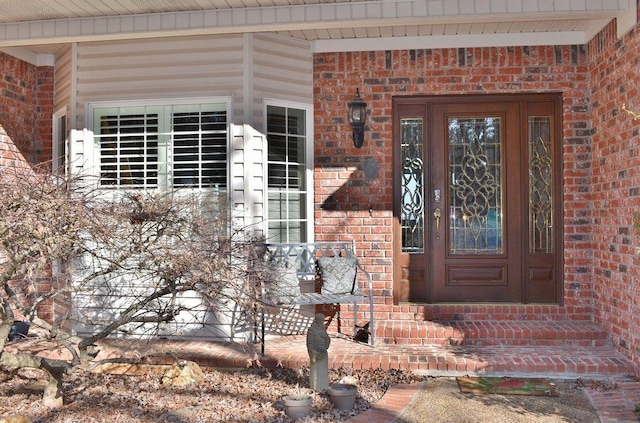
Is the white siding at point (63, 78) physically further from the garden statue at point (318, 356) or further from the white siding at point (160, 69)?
the garden statue at point (318, 356)

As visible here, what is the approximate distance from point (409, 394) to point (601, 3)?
135 inches

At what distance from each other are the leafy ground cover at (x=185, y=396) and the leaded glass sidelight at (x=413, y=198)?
1833 mm

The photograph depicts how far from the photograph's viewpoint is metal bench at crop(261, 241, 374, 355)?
5.61 meters

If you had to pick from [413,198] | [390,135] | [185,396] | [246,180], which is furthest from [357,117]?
[185,396]

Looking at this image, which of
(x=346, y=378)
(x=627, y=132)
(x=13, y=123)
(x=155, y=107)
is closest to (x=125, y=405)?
(x=346, y=378)

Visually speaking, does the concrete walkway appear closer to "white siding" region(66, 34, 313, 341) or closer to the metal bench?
the metal bench

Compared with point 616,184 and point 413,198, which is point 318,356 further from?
point 616,184

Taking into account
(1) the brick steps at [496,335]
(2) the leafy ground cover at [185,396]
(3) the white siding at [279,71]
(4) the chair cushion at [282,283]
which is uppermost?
(3) the white siding at [279,71]

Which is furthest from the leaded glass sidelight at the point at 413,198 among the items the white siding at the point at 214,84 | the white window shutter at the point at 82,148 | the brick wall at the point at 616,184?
the white window shutter at the point at 82,148

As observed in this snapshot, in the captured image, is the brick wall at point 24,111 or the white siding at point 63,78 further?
the brick wall at point 24,111

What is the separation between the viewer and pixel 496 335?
18.6 ft

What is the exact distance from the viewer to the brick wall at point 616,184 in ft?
16.1

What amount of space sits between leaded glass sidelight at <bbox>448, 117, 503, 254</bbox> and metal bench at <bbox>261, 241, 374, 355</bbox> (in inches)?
43.2

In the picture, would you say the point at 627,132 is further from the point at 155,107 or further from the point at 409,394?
the point at 155,107
